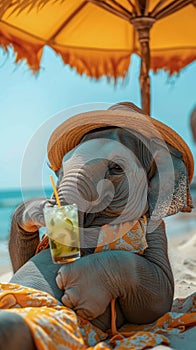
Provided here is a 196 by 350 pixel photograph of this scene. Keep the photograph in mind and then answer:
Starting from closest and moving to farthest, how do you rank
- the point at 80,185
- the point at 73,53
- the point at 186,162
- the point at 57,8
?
the point at 80,185 < the point at 186,162 < the point at 57,8 < the point at 73,53

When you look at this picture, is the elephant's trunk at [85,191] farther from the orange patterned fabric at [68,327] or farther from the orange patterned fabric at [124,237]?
the orange patterned fabric at [68,327]

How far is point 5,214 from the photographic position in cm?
1655

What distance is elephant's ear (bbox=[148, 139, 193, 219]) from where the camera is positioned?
1.86 metres

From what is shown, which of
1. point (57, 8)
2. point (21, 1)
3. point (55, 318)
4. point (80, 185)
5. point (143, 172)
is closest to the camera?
point (55, 318)

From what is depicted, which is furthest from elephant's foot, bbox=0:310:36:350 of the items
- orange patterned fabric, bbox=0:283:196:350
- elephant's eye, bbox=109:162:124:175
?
elephant's eye, bbox=109:162:124:175

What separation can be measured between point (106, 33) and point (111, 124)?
3.50 m

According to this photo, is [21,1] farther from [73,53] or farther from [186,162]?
[186,162]

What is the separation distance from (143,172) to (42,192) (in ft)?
1.32

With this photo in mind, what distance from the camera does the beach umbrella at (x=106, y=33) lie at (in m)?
4.47

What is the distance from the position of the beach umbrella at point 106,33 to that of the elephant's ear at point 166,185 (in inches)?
94.7

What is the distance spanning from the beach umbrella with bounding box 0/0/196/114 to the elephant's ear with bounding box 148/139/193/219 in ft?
7.89

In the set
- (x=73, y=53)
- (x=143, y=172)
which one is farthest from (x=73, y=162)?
(x=73, y=53)

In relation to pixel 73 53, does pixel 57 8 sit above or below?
above

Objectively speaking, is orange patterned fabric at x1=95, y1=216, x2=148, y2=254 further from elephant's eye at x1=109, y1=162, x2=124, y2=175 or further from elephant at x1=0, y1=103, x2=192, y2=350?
elephant's eye at x1=109, y1=162, x2=124, y2=175
